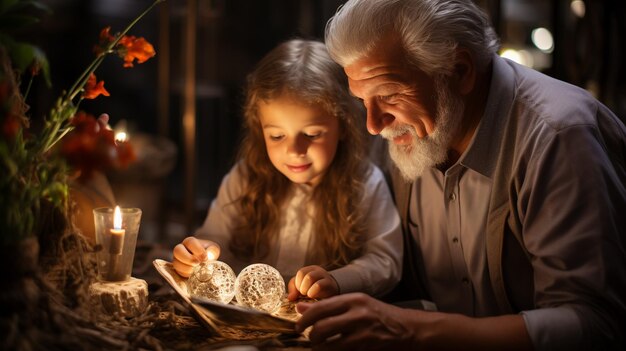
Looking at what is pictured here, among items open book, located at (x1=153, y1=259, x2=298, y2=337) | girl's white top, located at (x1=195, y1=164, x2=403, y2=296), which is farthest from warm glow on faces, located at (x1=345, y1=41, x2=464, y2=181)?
open book, located at (x1=153, y1=259, x2=298, y2=337)

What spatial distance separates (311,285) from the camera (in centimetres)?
195

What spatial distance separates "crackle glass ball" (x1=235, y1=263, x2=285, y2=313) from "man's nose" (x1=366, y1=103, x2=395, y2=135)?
0.54 metres

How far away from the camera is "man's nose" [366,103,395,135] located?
2.08 m

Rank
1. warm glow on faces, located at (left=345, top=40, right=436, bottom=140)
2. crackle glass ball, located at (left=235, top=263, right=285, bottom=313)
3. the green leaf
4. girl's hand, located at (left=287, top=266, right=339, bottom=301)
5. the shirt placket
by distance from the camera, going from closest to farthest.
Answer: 1. the green leaf
2. crackle glass ball, located at (left=235, top=263, right=285, bottom=313)
3. girl's hand, located at (left=287, top=266, right=339, bottom=301)
4. warm glow on faces, located at (left=345, top=40, right=436, bottom=140)
5. the shirt placket

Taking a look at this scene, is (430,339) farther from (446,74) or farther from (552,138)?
(446,74)

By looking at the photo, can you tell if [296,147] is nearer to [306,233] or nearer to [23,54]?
[306,233]

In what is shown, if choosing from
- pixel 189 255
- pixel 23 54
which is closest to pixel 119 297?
pixel 189 255

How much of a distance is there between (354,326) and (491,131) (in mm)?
803

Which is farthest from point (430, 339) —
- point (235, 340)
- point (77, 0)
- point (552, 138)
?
point (77, 0)

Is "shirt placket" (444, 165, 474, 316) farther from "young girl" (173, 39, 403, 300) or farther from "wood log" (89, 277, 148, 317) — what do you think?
"wood log" (89, 277, 148, 317)

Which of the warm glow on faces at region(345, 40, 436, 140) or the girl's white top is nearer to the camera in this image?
the warm glow on faces at region(345, 40, 436, 140)

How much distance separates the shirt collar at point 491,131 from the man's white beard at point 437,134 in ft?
0.23

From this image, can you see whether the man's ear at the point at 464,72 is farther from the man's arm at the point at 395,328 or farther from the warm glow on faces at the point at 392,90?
the man's arm at the point at 395,328

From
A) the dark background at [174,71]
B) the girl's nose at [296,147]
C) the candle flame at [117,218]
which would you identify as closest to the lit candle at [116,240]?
the candle flame at [117,218]
